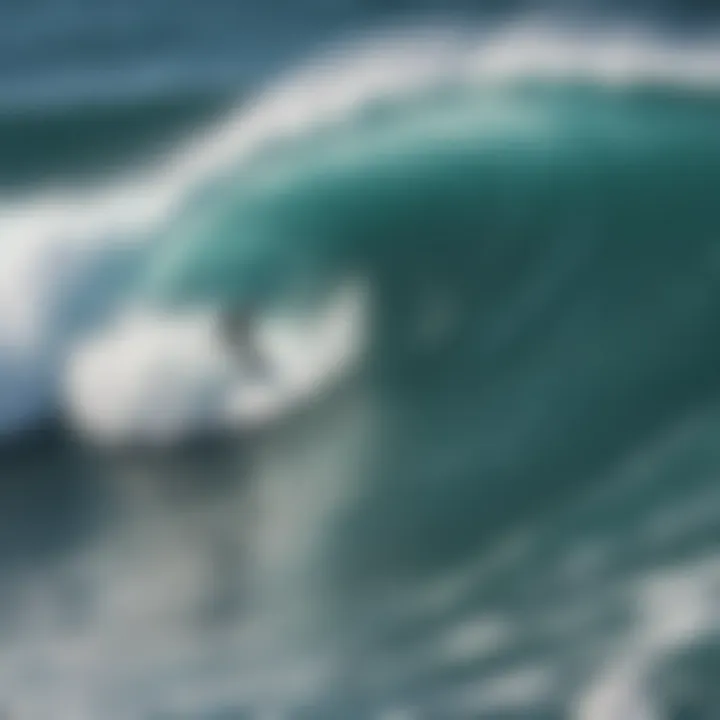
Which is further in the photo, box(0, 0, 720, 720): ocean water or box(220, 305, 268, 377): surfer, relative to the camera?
box(220, 305, 268, 377): surfer

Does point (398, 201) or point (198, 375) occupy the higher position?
point (398, 201)

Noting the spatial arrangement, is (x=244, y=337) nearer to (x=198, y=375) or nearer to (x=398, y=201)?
(x=198, y=375)

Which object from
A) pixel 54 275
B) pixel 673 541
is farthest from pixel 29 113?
pixel 673 541

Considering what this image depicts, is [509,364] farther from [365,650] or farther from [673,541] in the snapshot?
[365,650]

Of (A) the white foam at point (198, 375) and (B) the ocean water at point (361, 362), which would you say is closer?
(B) the ocean water at point (361, 362)

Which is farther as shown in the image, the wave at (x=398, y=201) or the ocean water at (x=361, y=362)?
the wave at (x=398, y=201)

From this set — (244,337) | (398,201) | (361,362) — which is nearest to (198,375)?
(244,337)
